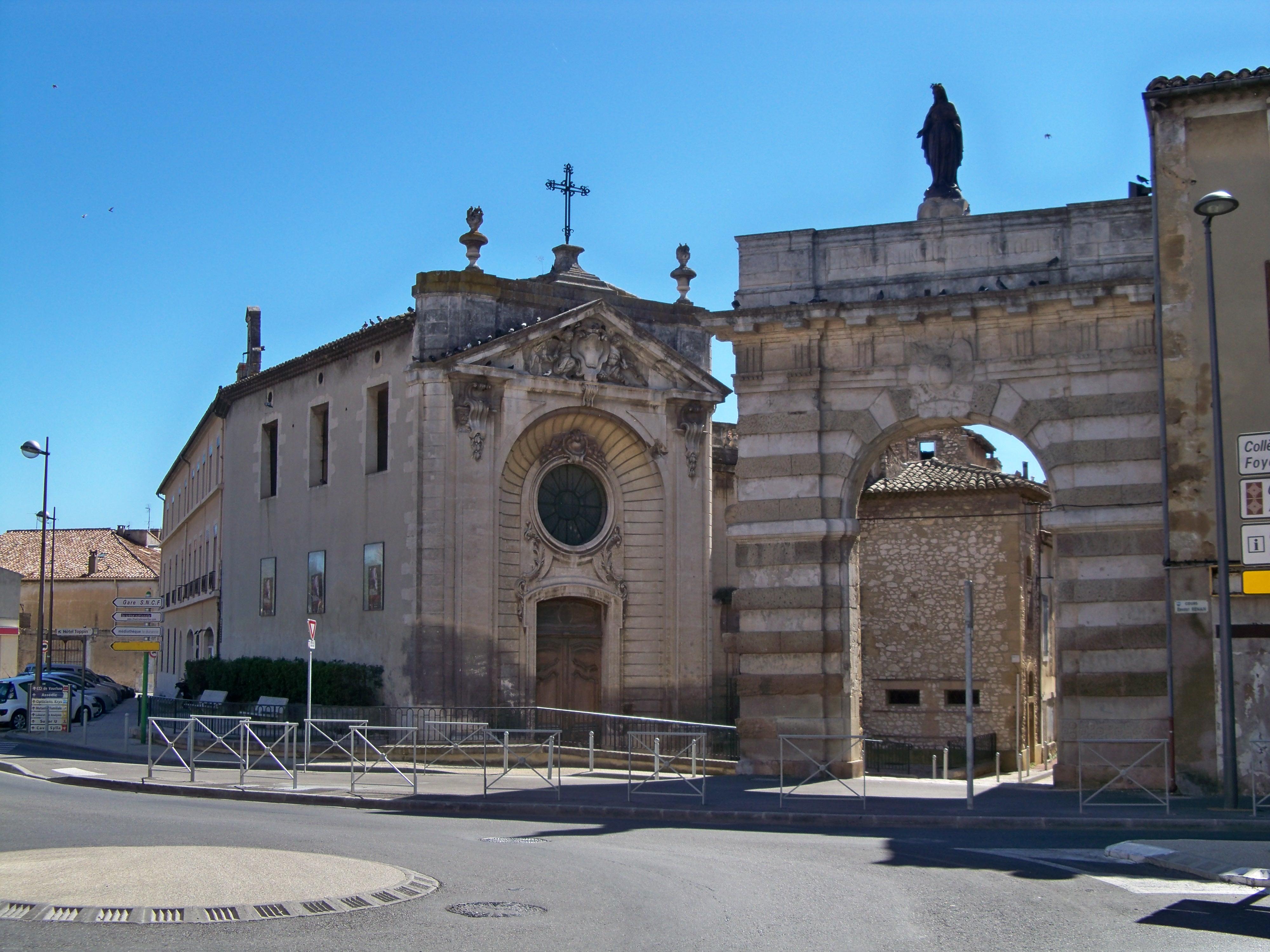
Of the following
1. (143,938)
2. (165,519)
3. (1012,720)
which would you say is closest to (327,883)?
Result: (143,938)

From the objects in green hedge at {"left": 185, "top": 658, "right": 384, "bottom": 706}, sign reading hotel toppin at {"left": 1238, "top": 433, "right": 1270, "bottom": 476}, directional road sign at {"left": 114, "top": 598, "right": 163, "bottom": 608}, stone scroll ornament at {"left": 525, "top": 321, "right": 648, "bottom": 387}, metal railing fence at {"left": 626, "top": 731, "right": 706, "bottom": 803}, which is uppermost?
stone scroll ornament at {"left": 525, "top": 321, "right": 648, "bottom": 387}

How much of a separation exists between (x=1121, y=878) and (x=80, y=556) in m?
70.2

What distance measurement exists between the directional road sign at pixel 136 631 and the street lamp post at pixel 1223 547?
1943cm

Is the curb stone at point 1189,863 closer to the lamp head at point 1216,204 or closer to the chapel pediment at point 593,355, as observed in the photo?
the lamp head at point 1216,204

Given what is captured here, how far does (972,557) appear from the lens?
1331 inches

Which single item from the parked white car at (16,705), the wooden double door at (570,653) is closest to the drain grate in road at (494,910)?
the wooden double door at (570,653)

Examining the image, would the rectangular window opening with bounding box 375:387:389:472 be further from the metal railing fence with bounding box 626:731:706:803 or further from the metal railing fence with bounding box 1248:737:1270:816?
the metal railing fence with bounding box 1248:737:1270:816

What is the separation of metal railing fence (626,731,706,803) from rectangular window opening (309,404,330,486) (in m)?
10.9

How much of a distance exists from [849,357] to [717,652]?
13.9 metres

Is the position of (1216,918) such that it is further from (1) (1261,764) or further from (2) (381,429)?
(2) (381,429)

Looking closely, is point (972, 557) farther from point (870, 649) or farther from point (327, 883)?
point (327, 883)

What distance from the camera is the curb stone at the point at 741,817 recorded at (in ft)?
48.4

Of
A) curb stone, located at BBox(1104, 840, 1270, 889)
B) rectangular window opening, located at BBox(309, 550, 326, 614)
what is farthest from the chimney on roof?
curb stone, located at BBox(1104, 840, 1270, 889)

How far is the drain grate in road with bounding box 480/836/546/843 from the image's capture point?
45.0ft
